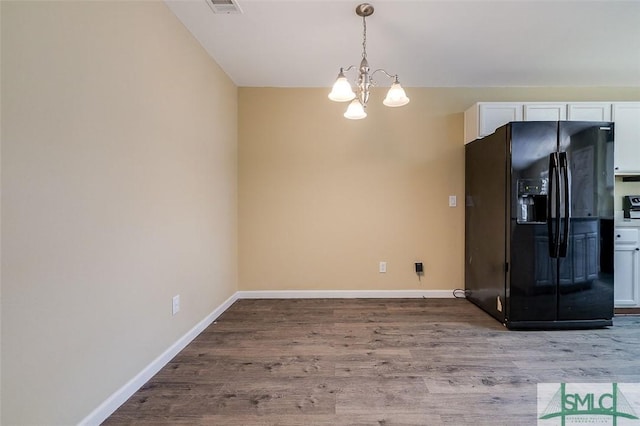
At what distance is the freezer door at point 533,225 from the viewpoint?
2.44 m

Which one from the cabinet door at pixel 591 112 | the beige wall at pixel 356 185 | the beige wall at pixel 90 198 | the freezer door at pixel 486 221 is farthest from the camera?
the beige wall at pixel 356 185

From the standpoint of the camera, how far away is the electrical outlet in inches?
80.5

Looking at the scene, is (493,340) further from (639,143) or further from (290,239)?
(639,143)

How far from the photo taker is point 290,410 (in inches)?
59.5

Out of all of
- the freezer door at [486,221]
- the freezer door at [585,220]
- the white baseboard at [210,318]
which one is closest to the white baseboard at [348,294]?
the white baseboard at [210,318]

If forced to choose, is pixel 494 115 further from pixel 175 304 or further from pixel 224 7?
pixel 175 304

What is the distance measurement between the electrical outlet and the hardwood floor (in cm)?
33

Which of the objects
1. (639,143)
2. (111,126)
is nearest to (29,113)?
(111,126)

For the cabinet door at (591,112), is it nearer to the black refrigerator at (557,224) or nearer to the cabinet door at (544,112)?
the cabinet door at (544,112)

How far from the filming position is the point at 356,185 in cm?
337

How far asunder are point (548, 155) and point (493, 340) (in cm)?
170

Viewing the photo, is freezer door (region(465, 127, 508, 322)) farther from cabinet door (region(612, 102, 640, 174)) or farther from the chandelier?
cabinet door (region(612, 102, 640, 174))

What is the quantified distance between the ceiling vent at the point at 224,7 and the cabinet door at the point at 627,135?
394cm

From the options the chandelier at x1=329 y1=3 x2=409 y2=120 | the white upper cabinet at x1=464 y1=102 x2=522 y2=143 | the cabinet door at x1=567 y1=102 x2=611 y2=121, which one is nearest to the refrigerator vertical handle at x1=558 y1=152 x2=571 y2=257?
the white upper cabinet at x1=464 y1=102 x2=522 y2=143
